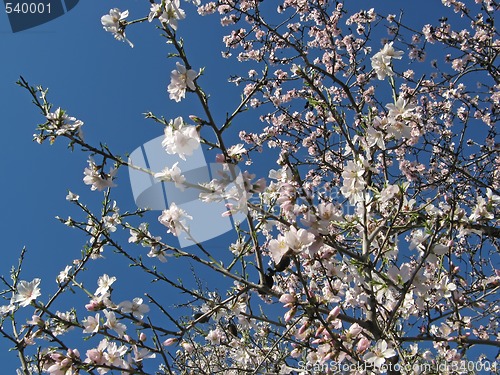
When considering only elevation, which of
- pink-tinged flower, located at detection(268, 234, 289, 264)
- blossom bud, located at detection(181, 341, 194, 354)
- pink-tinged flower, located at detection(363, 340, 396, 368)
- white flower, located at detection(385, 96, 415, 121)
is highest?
white flower, located at detection(385, 96, 415, 121)

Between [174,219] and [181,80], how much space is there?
930 mm

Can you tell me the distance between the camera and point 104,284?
8.45 ft

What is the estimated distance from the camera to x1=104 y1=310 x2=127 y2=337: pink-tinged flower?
7.76ft

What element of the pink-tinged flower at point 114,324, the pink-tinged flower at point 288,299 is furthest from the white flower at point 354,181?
the pink-tinged flower at point 114,324

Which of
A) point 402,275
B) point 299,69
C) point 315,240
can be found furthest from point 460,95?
point 315,240

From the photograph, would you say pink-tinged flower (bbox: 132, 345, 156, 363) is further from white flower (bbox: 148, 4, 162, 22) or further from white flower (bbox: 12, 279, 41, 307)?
white flower (bbox: 148, 4, 162, 22)

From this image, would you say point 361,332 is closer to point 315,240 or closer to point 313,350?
point 313,350

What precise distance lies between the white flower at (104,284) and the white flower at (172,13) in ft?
5.22

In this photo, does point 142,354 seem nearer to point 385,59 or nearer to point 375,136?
Answer: point 375,136

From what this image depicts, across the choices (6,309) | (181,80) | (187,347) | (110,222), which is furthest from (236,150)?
(6,309)

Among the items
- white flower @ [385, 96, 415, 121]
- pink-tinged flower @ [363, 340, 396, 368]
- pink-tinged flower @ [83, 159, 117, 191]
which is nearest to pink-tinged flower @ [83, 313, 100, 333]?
pink-tinged flower @ [83, 159, 117, 191]

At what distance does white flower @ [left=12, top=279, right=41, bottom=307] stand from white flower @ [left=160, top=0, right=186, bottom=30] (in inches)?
69.9

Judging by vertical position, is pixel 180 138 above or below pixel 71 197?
below

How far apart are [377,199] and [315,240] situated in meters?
0.53
